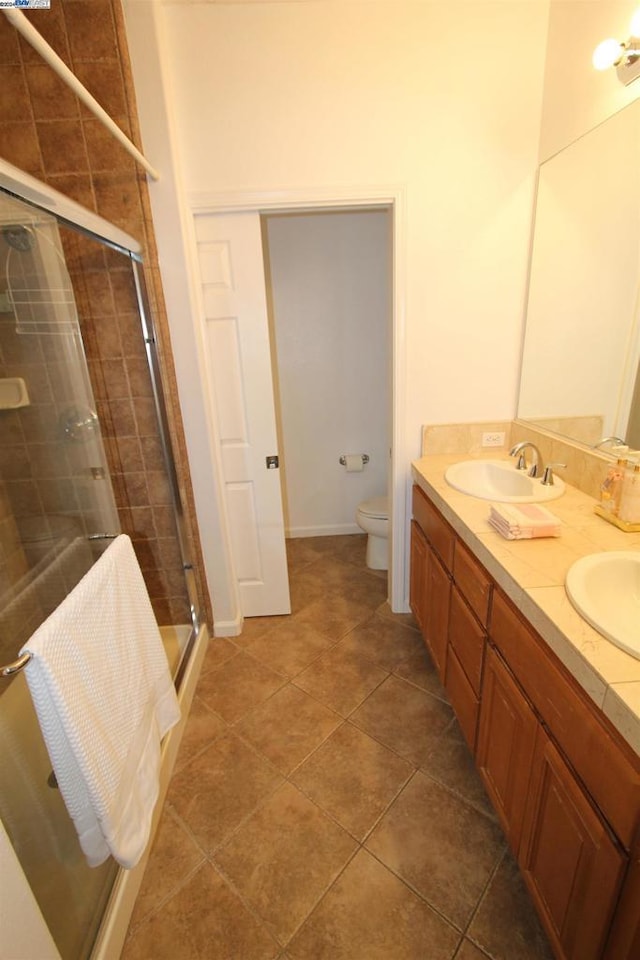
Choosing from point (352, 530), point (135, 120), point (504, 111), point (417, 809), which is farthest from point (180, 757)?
point (504, 111)

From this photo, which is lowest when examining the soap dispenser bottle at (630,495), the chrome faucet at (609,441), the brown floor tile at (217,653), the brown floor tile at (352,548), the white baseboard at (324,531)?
the brown floor tile at (217,653)

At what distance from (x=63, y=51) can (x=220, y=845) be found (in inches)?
112

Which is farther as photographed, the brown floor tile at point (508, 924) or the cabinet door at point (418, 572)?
the cabinet door at point (418, 572)

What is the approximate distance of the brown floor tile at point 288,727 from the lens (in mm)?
1600

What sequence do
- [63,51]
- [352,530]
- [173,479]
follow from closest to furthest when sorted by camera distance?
[63,51] → [173,479] → [352,530]

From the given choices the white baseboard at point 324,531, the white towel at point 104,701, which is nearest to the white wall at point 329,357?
the white baseboard at point 324,531

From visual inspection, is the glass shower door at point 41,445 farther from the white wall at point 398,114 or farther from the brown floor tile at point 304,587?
the brown floor tile at point 304,587

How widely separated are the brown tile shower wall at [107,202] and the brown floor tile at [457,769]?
1381 millimetres

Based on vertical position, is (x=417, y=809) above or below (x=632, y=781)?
below

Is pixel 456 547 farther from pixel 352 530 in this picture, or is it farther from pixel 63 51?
pixel 63 51

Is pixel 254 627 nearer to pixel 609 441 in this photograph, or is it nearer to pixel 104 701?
pixel 104 701

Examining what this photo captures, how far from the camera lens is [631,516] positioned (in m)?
1.25

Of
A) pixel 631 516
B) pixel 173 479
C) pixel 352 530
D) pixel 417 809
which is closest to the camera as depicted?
pixel 631 516

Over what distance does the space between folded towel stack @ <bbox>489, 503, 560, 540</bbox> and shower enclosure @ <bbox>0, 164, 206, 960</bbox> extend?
1.39 m
